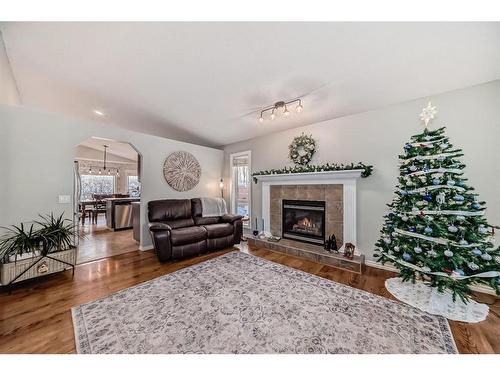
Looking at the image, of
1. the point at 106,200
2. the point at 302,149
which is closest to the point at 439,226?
the point at 302,149

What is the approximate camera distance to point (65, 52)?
85.8 inches

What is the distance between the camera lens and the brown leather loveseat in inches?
119

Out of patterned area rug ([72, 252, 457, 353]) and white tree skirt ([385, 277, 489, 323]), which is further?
white tree skirt ([385, 277, 489, 323])

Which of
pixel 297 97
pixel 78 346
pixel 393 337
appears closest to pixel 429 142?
pixel 297 97

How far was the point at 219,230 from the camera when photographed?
362cm

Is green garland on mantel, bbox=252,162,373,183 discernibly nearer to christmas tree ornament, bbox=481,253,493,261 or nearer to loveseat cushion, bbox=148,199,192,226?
christmas tree ornament, bbox=481,253,493,261

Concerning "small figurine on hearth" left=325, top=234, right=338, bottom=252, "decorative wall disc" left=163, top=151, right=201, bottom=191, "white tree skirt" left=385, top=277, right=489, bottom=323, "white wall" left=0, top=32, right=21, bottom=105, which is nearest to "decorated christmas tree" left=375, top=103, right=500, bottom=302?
"white tree skirt" left=385, top=277, right=489, bottom=323

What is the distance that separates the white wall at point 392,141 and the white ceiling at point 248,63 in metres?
0.20

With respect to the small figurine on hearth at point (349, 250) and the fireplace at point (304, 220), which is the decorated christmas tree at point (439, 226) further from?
the fireplace at point (304, 220)

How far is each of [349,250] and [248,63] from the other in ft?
10.2

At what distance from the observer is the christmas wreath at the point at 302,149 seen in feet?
12.2

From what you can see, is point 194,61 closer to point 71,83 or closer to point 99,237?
point 71,83

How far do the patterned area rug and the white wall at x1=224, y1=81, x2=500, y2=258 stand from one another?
1.50m

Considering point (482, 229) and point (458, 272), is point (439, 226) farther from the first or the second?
point (458, 272)
